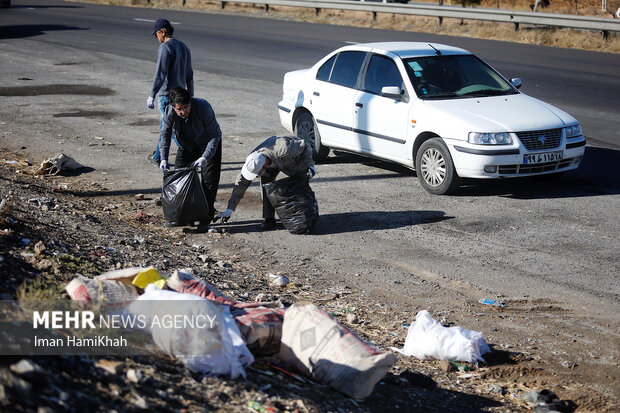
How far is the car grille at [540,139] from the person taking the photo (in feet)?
31.2

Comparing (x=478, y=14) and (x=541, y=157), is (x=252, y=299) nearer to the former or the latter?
(x=541, y=157)

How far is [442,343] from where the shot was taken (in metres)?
5.73

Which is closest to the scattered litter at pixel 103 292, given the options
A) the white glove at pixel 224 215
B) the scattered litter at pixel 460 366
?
the scattered litter at pixel 460 366

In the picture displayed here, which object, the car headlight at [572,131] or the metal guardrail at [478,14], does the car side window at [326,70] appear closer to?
the car headlight at [572,131]

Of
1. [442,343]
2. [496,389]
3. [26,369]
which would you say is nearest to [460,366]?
[442,343]

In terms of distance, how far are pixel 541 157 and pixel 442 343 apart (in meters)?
4.57

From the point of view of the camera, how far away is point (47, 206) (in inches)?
344

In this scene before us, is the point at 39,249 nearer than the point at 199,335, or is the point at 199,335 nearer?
the point at 199,335

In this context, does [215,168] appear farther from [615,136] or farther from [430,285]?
[615,136]

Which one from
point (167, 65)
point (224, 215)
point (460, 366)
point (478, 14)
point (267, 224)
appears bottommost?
point (460, 366)

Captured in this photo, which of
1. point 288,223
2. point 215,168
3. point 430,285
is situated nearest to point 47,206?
point 215,168

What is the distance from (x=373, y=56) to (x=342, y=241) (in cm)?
374

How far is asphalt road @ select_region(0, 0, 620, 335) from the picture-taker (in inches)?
287

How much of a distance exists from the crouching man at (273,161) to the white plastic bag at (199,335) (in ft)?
11.4
